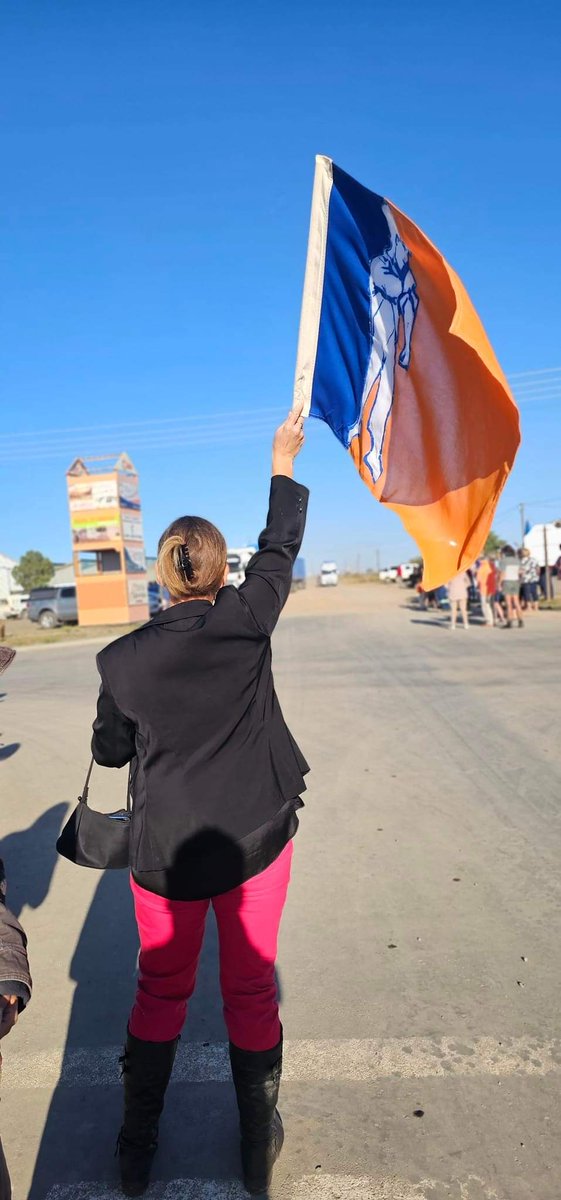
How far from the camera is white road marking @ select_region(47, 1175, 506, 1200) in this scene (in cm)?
240

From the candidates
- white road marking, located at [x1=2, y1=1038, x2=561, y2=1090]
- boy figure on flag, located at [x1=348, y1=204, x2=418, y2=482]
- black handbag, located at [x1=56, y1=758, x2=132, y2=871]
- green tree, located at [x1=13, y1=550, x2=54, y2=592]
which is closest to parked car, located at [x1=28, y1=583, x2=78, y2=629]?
boy figure on flag, located at [x1=348, y1=204, x2=418, y2=482]

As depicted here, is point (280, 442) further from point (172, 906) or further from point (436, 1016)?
point (436, 1016)

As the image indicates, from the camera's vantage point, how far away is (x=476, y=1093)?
283cm

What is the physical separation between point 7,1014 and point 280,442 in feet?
6.21

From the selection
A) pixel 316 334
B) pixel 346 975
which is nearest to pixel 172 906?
pixel 346 975

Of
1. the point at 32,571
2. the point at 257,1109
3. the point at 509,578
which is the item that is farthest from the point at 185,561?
the point at 32,571

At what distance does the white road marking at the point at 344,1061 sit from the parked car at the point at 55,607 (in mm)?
33391

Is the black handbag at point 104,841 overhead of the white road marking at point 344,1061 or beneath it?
overhead

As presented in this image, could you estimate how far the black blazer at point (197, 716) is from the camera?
2.37 metres

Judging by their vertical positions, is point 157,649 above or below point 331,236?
below

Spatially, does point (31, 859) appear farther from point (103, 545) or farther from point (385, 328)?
point (103, 545)

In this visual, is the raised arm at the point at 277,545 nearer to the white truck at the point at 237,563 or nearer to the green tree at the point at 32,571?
the white truck at the point at 237,563

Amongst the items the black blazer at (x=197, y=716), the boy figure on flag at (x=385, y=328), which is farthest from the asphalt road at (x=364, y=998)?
the boy figure on flag at (x=385, y=328)

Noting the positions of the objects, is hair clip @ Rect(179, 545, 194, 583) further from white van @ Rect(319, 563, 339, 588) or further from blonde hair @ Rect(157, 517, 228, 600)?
white van @ Rect(319, 563, 339, 588)
